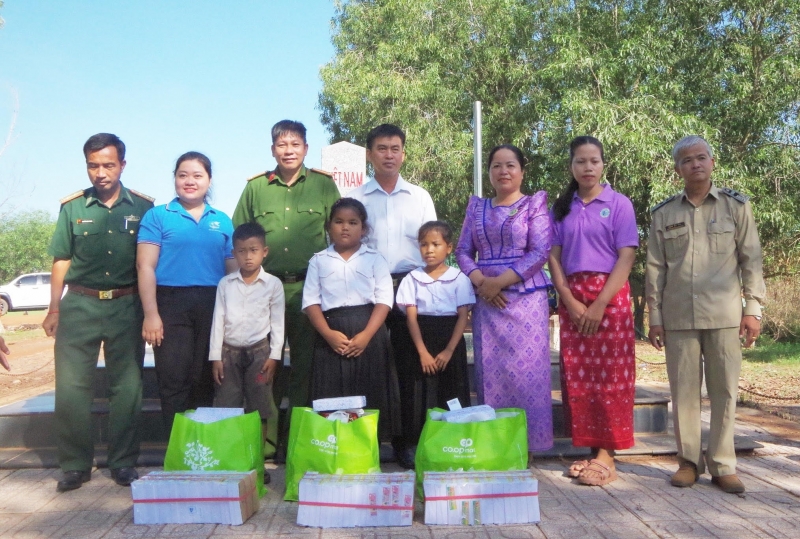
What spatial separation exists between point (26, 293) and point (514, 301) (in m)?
27.0

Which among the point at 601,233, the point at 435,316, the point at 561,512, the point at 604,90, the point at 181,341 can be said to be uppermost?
the point at 604,90

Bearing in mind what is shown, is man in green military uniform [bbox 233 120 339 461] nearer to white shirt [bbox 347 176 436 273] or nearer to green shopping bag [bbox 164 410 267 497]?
white shirt [bbox 347 176 436 273]

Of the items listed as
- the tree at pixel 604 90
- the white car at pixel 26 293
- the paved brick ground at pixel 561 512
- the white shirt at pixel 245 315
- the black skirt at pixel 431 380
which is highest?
the tree at pixel 604 90

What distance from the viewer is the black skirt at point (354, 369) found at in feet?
12.9

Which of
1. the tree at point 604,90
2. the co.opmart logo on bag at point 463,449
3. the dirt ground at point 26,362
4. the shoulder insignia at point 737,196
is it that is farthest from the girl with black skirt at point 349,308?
the tree at point 604,90

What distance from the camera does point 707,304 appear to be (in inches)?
148

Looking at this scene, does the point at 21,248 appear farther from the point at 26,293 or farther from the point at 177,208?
the point at 177,208

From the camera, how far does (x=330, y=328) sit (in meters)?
3.93

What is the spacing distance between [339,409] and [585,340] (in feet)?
4.60

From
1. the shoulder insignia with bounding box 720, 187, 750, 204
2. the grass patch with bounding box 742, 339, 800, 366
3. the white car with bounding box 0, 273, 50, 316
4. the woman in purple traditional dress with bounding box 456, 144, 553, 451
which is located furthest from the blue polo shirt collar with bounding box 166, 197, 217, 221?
the white car with bounding box 0, 273, 50, 316

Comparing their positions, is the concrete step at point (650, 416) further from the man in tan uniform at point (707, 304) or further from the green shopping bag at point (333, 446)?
the green shopping bag at point (333, 446)

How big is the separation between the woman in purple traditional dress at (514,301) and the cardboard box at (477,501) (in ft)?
2.61

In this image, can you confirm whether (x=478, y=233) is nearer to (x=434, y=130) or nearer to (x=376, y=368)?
(x=376, y=368)

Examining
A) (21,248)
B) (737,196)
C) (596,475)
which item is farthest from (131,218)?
(21,248)
